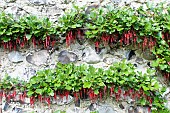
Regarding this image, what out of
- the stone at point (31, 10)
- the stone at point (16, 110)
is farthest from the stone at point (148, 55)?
the stone at point (16, 110)

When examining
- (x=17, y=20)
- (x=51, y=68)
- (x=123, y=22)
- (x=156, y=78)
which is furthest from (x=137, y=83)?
(x=17, y=20)

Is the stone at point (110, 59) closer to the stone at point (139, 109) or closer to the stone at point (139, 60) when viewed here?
the stone at point (139, 60)

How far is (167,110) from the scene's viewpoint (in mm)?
2393

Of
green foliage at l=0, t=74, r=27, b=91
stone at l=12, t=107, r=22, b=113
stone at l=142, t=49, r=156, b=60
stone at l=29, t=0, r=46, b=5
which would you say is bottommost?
stone at l=12, t=107, r=22, b=113

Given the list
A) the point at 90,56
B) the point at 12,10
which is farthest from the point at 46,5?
the point at 90,56

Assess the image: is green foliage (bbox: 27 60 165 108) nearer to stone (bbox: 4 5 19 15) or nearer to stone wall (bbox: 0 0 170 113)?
stone wall (bbox: 0 0 170 113)

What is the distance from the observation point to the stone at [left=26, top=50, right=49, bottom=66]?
2.44m

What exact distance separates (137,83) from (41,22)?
856 millimetres

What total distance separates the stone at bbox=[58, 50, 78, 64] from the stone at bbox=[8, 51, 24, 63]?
0.30 metres

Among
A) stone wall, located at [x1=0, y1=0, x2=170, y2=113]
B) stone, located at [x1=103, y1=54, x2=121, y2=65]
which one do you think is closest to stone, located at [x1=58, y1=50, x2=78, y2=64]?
stone wall, located at [x1=0, y1=0, x2=170, y2=113]

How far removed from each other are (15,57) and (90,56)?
1.90 feet

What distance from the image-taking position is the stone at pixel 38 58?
2.44 m

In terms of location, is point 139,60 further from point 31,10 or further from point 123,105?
point 31,10

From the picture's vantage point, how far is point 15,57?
8.01 feet
